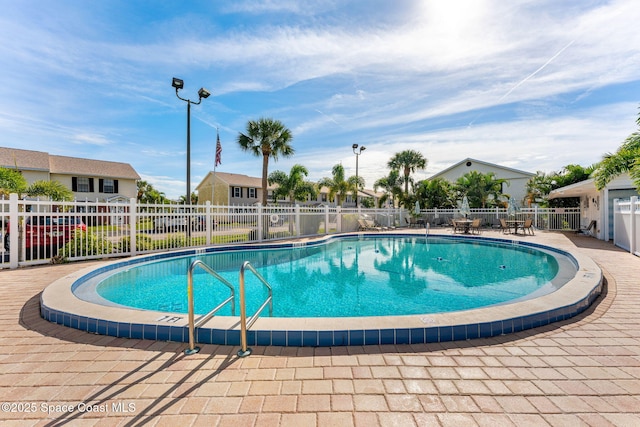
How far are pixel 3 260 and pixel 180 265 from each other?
3831 mm

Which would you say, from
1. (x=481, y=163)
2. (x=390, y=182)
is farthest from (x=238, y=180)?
(x=481, y=163)

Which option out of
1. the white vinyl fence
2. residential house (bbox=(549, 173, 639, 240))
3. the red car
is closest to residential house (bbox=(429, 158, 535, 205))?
residential house (bbox=(549, 173, 639, 240))

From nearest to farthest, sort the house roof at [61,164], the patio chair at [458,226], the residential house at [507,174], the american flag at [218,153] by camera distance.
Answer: the american flag at [218,153]
the patio chair at [458,226]
the house roof at [61,164]
the residential house at [507,174]

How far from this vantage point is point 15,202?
22.3 feet

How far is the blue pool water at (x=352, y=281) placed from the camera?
520 centimetres

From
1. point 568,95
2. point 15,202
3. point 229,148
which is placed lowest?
point 15,202

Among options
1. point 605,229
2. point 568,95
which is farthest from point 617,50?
point 605,229

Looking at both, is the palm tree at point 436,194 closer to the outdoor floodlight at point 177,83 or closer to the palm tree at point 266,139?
the palm tree at point 266,139

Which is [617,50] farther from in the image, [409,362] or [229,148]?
[229,148]

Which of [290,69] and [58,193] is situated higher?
[290,69]

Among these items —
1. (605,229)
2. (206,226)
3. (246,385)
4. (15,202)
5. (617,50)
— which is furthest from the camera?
(605,229)

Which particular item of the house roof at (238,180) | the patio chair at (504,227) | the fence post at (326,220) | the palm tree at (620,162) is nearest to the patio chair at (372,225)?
the fence post at (326,220)

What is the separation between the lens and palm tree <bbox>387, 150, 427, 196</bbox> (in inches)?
1171

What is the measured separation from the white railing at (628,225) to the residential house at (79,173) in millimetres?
28599
